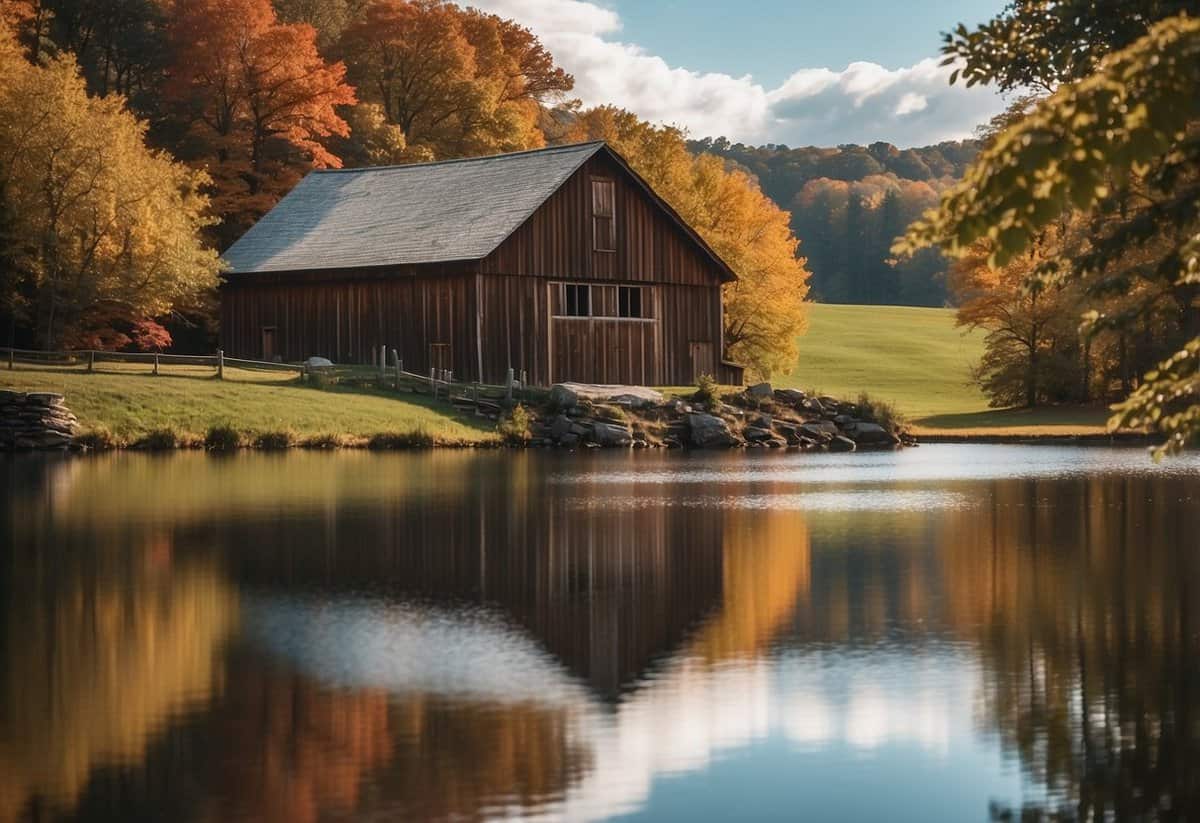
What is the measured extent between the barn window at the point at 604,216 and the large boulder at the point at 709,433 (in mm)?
8442

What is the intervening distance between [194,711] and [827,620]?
5.63 m

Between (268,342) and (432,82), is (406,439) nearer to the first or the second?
(268,342)

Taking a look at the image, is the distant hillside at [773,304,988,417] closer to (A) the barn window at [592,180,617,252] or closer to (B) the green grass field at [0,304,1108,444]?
(B) the green grass field at [0,304,1108,444]

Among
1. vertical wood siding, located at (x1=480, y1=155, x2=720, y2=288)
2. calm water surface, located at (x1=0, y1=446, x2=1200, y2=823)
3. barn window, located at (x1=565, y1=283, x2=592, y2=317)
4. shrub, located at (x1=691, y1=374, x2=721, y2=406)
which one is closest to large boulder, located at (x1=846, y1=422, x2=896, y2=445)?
shrub, located at (x1=691, y1=374, x2=721, y2=406)

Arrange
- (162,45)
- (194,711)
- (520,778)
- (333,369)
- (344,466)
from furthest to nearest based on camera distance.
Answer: (162,45)
(333,369)
(344,466)
(194,711)
(520,778)

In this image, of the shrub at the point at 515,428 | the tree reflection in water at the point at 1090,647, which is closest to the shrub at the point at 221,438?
the shrub at the point at 515,428

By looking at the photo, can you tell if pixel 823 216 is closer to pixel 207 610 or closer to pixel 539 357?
pixel 539 357

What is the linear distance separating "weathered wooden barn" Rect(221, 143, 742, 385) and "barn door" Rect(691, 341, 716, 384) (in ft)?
0.14

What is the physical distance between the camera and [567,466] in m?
33.8

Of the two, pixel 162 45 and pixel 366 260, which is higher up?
pixel 162 45

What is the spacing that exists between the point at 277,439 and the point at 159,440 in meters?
2.83

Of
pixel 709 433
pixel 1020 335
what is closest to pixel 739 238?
pixel 1020 335

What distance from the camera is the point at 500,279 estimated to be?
156 feet

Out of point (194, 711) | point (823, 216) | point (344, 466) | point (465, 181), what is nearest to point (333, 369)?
point (465, 181)
